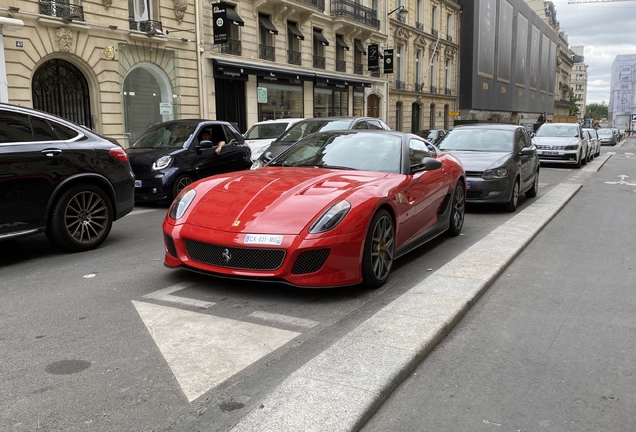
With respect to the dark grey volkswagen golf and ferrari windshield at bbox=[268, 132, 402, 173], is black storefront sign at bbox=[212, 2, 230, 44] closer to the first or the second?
the dark grey volkswagen golf

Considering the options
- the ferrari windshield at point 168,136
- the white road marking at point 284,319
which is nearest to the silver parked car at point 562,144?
the ferrari windshield at point 168,136

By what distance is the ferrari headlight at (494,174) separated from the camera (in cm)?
933

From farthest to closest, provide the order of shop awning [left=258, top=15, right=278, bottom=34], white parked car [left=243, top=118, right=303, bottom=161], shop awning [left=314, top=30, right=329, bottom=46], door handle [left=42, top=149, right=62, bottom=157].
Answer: shop awning [left=314, top=30, right=329, bottom=46]
shop awning [left=258, top=15, right=278, bottom=34]
white parked car [left=243, top=118, right=303, bottom=161]
door handle [left=42, top=149, right=62, bottom=157]

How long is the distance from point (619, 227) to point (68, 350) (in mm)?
7849

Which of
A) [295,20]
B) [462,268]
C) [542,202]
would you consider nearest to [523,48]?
[295,20]

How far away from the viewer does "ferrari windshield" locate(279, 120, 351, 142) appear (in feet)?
39.6

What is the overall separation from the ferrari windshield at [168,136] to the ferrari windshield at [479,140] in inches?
198

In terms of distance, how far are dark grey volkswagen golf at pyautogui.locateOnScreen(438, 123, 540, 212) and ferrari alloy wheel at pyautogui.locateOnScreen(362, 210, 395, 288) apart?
189 inches

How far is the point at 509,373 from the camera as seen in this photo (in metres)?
3.30

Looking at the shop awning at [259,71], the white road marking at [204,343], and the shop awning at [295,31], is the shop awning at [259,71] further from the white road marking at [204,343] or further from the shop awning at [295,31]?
the white road marking at [204,343]

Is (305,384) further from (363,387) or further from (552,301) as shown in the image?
(552,301)

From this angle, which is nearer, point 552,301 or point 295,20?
point 552,301

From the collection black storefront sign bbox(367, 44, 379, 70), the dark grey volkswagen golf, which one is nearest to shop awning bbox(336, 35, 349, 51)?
black storefront sign bbox(367, 44, 379, 70)

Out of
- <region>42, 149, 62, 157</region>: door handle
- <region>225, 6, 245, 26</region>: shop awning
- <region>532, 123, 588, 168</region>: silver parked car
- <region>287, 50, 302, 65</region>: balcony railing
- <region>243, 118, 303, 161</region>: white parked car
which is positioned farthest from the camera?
<region>287, 50, 302, 65</region>: balcony railing
